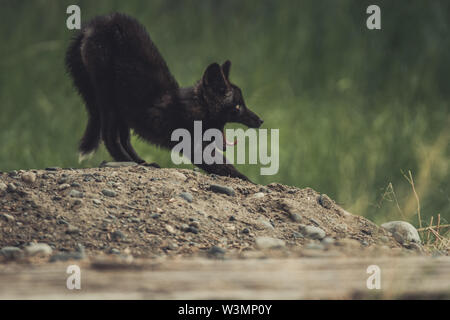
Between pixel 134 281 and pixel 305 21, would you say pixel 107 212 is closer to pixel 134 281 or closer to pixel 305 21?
pixel 134 281

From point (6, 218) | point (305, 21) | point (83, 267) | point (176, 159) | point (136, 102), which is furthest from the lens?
point (305, 21)

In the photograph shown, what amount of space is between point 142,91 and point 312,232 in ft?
6.36

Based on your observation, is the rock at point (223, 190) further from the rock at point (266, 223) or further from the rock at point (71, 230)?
the rock at point (71, 230)

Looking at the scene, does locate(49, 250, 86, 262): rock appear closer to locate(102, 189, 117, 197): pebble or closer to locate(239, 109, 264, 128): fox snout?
locate(102, 189, 117, 197): pebble

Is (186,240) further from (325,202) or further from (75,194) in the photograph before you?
(325,202)

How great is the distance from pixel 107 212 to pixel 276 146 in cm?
224

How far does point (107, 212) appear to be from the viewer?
3.71 m

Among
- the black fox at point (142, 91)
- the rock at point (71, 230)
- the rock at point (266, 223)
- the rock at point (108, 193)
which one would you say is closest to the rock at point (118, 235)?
the rock at point (71, 230)

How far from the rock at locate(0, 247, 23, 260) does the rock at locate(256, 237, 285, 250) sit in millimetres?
1428

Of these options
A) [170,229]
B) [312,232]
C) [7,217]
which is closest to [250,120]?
[312,232]

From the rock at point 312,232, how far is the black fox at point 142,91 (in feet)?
3.53

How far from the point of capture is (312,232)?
3809 millimetres

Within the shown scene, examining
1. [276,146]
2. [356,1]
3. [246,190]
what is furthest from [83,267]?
[356,1]

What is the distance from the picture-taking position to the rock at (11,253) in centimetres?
313
